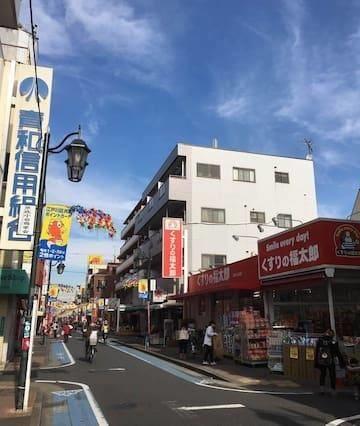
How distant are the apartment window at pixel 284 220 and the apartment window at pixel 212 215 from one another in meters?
4.75

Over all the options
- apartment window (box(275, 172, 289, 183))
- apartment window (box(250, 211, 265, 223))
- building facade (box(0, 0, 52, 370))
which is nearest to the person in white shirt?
building facade (box(0, 0, 52, 370))

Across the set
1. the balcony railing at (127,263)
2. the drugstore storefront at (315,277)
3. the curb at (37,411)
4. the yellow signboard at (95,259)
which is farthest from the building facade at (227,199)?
the yellow signboard at (95,259)

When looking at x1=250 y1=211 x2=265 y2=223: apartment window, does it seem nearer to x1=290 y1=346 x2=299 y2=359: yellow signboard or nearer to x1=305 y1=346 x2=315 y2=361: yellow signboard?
x1=290 y1=346 x2=299 y2=359: yellow signboard

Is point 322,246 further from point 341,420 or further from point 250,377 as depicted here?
point 341,420

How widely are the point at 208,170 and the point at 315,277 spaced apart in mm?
21657

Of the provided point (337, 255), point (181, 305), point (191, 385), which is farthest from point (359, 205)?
point (191, 385)

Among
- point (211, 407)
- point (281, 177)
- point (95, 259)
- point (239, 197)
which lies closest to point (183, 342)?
point (211, 407)

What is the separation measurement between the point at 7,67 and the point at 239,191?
22325mm

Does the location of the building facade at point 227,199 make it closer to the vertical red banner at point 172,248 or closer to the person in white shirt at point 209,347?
the vertical red banner at point 172,248

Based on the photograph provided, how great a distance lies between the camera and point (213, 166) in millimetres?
37750

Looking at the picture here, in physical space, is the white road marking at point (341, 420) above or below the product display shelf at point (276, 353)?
below

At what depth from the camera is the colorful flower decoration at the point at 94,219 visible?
2007 cm

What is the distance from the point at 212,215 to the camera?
120 feet

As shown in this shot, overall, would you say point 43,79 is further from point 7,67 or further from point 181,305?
point 181,305
